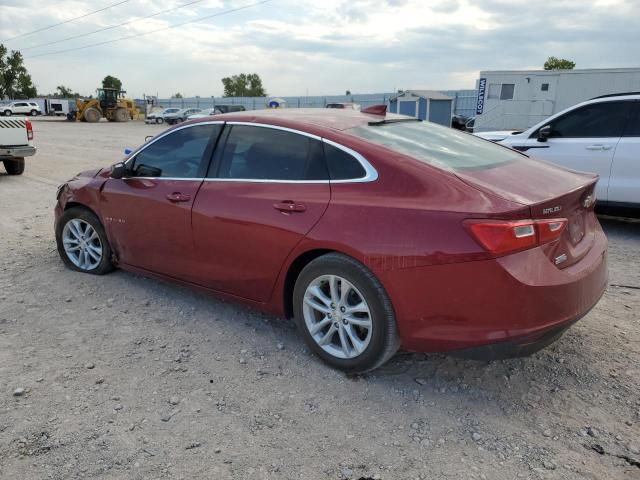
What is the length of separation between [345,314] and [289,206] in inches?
29.7

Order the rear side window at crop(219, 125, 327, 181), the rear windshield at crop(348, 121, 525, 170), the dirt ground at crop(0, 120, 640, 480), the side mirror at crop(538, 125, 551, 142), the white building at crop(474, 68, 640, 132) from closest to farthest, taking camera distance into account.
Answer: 1. the dirt ground at crop(0, 120, 640, 480)
2. the rear windshield at crop(348, 121, 525, 170)
3. the rear side window at crop(219, 125, 327, 181)
4. the side mirror at crop(538, 125, 551, 142)
5. the white building at crop(474, 68, 640, 132)

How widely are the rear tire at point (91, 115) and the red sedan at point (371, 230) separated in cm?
4311

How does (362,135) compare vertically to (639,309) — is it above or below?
above

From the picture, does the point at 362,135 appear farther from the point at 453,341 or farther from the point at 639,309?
the point at 639,309

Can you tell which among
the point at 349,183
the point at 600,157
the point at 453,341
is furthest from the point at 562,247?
the point at 600,157

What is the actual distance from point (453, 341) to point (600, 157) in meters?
5.07

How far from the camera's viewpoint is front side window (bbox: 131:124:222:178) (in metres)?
3.98

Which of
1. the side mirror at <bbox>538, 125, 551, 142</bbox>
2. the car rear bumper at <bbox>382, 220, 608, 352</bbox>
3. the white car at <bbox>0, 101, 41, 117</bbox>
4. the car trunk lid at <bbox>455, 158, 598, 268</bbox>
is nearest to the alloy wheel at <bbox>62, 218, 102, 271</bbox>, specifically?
the car rear bumper at <bbox>382, 220, 608, 352</bbox>

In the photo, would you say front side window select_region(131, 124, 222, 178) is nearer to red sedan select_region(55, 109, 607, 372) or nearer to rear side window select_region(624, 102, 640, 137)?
red sedan select_region(55, 109, 607, 372)

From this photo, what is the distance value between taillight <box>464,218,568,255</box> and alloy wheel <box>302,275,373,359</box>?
0.76 metres

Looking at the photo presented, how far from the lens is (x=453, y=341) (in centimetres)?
282

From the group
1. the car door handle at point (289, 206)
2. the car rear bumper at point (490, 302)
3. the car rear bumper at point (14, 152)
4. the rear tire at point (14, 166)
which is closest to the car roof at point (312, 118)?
the car door handle at point (289, 206)

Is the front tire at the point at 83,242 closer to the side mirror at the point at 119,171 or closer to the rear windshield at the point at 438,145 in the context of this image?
the side mirror at the point at 119,171

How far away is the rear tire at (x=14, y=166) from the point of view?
11.9m
